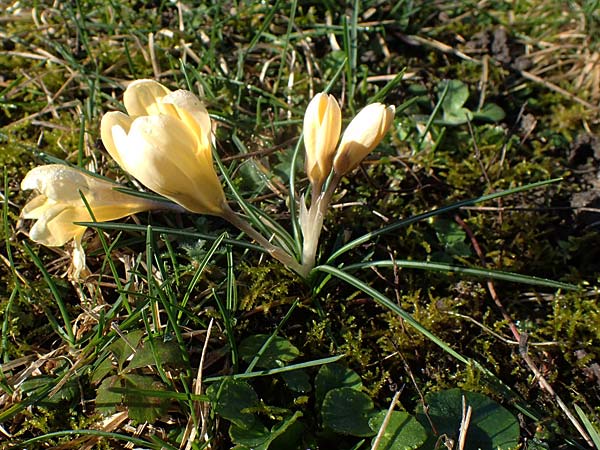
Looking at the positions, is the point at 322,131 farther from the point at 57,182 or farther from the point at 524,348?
the point at 524,348

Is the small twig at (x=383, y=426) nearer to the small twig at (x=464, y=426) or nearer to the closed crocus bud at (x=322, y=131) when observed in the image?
the small twig at (x=464, y=426)

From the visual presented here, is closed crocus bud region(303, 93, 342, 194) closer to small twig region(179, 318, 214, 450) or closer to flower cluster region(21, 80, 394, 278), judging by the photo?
flower cluster region(21, 80, 394, 278)

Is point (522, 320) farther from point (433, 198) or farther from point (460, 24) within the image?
point (460, 24)

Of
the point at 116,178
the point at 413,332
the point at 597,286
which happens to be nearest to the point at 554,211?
the point at 597,286

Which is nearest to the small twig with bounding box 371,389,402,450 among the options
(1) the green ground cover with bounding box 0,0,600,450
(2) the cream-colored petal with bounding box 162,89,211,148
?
(1) the green ground cover with bounding box 0,0,600,450

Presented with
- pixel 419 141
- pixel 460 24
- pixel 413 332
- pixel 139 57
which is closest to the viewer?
pixel 413 332

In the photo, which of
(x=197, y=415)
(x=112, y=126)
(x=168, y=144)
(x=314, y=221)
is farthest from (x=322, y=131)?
(x=197, y=415)
